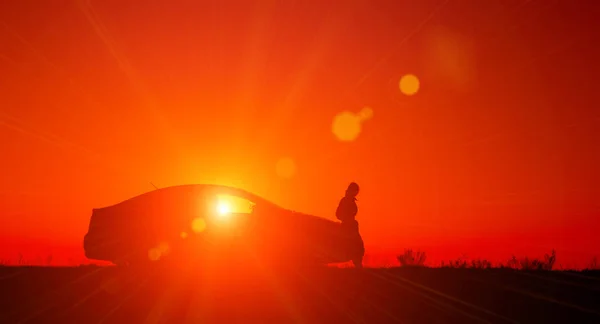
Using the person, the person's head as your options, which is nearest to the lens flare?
the person

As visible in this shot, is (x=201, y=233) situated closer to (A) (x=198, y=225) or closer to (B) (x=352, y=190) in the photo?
(A) (x=198, y=225)

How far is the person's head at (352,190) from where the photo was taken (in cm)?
1339

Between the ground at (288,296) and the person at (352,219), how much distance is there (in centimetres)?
95

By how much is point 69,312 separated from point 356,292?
395 centimetres

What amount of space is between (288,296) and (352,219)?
4440 millimetres

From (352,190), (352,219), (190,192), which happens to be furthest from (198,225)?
(352,190)

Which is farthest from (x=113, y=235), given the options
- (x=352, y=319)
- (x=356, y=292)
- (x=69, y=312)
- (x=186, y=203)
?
(x=352, y=319)

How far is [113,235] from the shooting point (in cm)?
1162

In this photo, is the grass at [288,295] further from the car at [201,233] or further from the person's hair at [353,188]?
the person's hair at [353,188]

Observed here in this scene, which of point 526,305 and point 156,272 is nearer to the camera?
point 526,305

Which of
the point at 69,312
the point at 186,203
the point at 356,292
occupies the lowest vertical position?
the point at 69,312

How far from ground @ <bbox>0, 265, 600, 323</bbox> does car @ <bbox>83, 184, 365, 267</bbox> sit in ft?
2.05

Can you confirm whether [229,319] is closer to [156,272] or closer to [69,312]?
[69,312]

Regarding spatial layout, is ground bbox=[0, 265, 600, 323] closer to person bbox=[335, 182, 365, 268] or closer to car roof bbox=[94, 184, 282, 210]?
person bbox=[335, 182, 365, 268]
